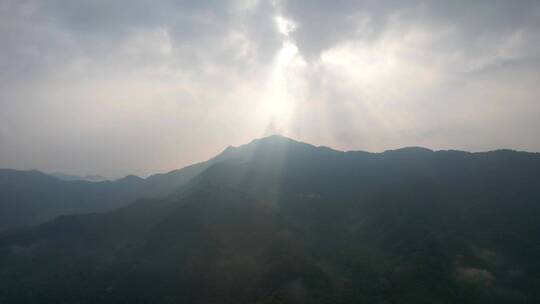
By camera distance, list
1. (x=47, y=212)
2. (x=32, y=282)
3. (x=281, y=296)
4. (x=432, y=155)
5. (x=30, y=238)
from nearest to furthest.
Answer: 1. (x=281, y=296)
2. (x=32, y=282)
3. (x=30, y=238)
4. (x=432, y=155)
5. (x=47, y=212)

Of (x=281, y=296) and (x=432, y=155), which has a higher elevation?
(x=432, y=155)

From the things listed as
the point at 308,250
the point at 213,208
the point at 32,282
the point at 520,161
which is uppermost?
the point at 520,161

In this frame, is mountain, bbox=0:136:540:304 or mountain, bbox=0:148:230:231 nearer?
mountain, bbox=0:136:540:304

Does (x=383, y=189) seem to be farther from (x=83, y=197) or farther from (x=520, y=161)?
(x=83, y=197)

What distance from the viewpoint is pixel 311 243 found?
10138 centimetres

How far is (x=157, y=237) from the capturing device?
331 feet

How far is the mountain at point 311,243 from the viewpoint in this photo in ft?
254

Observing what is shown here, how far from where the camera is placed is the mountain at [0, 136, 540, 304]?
77312mm

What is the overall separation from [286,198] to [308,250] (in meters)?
38.7

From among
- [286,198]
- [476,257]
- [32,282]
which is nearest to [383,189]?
[286,198]

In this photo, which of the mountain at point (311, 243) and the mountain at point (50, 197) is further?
the mountain at point (50, 197)

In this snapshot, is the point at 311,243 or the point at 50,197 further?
the point at 50,197

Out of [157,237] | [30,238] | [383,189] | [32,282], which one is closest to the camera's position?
[32,282]

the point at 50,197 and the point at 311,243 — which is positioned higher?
the point at 50,197
